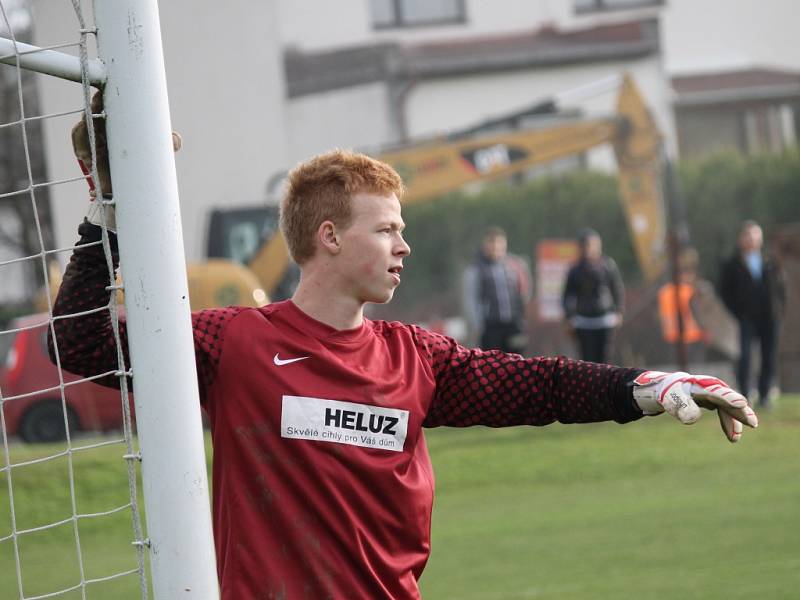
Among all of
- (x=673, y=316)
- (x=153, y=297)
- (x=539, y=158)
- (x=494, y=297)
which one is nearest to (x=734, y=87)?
(x=673, y=316)

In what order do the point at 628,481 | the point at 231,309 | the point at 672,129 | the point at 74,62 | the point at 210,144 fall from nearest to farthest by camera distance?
the point at 74,62, the point at 231,309, the point at 628,481, the point at 210,144, the point at 672,129

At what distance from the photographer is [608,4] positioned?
97.2 feet

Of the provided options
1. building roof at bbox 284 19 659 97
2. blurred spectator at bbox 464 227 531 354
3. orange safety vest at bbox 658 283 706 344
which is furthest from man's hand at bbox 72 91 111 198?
building roof at bbox 284 19 659 97

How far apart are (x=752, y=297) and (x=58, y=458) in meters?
7.78

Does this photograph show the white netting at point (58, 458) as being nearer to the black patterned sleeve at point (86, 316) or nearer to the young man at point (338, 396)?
the black patterned sleeve at point (86, 316)

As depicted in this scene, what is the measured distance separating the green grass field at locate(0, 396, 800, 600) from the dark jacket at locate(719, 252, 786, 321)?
913 millimetres

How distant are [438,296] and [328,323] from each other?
2266 centimetres

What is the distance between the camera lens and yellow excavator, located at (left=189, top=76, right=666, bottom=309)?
803 inches

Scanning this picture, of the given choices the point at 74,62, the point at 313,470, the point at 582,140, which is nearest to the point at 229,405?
the point at 313,470

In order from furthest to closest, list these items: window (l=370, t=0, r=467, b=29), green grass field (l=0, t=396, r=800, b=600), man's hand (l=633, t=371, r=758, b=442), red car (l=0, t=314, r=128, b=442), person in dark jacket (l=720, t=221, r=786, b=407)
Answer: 1. window (l=370, t=0, r=467, b=29)
2. red car (l=0, t=314, r=128, b=442)
3. person in dark jacket (l=720, t=221, r=786, b=407)
4. green grass field (l=0, t=396, r=800, b=600)
5. man's hand (l=633, t=371, r=758, b=442)

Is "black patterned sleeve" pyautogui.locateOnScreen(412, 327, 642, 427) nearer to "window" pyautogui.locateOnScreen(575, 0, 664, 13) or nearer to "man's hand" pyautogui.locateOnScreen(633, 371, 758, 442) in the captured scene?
"man's hand" pyautogui.locateOnScreen(633, 371, 758, 442)

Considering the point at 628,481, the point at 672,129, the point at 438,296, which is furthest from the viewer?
the point at 672,129

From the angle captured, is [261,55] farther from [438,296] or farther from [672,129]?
[672,129]

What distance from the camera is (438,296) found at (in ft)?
84.6
